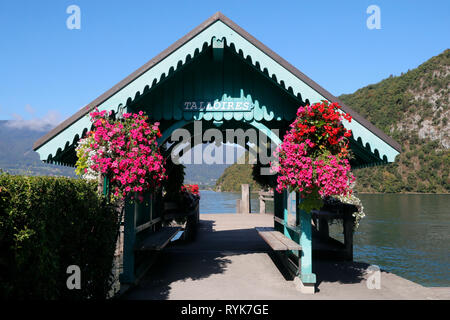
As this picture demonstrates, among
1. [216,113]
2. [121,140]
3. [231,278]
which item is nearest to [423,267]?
[231,278]

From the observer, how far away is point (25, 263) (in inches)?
156

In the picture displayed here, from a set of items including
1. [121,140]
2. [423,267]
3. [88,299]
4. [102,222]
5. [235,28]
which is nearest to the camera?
[88,299]

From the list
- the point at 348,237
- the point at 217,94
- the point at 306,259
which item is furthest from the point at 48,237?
the point at 348,237

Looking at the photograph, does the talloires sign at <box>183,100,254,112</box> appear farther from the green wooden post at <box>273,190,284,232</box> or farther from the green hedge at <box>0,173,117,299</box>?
the green wooden post at <box>273,190,284,232</box>

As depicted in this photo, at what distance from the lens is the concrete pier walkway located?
7363 mm

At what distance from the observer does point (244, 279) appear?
847 centimetres

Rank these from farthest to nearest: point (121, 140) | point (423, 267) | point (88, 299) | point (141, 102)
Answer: point (423, 267) < point (141, 102) < point (121, 140) < point (88, 299)

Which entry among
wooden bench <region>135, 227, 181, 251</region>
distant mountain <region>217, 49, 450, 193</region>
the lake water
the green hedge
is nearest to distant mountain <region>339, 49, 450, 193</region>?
distant mountain <region>217, 49, 450, 193</region>

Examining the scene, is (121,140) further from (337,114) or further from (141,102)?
(337,114)

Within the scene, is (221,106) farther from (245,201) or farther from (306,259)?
(245,201)

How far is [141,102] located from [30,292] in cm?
504

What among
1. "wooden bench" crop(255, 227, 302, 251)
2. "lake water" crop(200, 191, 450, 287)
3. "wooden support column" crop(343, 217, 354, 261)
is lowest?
"lake water" crop(200, 191, 450, 287)

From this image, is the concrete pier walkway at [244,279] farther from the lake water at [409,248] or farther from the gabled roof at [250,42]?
the lake water at [409,248]

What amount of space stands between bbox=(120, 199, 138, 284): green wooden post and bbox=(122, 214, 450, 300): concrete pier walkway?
0.98 feet
